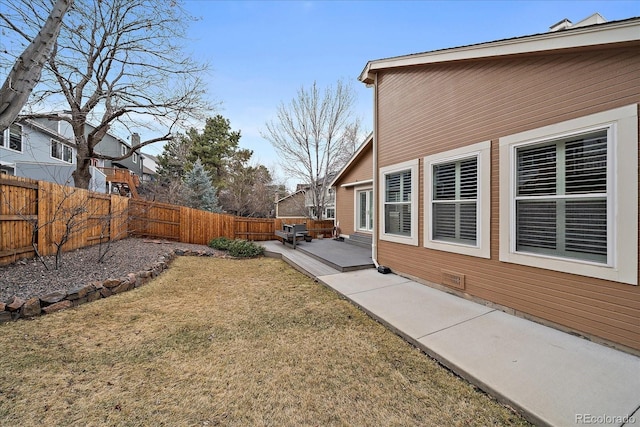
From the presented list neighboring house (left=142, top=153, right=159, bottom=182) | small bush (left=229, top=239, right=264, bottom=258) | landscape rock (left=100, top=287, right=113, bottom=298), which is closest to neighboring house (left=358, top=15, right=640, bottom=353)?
small bush (left=229, top=239, right=264, bottom=258)

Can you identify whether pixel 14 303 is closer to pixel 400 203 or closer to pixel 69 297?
pixel 69 297

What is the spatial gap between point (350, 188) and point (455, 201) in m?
6.92

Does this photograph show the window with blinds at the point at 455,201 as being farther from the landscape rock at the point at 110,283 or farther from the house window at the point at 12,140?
the house window at the point at 12,140

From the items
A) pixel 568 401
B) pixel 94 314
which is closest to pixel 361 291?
pixel 568 401

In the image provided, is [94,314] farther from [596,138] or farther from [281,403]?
[596,138]

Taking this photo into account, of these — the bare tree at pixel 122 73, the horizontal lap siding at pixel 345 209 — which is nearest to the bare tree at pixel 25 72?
the bare tree at pixel 122 73

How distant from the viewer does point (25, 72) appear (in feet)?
10.6

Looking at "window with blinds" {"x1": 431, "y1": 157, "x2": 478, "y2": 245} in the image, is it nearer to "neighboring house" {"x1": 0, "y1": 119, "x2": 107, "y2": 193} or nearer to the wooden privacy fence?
the wooden privacy fence

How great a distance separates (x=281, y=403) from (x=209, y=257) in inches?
291

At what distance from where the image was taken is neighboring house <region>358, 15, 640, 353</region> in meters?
2.80

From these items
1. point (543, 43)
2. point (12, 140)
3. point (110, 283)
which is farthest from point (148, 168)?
point (543, 43)

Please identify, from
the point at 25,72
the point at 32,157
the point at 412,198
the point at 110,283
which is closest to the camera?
the point at 25,72

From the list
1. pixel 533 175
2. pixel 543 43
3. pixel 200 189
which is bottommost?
pixel 533 175

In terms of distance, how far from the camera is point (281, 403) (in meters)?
2.13
